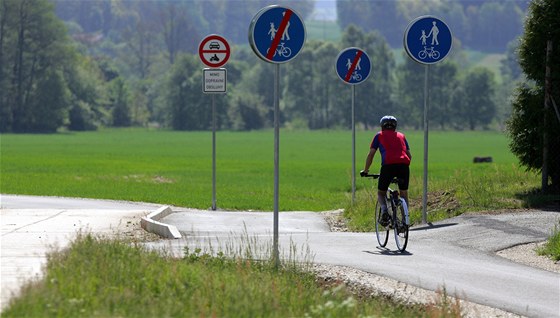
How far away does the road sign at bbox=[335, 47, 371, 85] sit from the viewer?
74.2 ft

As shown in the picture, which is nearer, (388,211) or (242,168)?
(388,211)

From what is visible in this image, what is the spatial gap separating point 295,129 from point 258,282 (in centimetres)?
15918

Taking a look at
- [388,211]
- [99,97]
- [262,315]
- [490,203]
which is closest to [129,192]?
[490,203]

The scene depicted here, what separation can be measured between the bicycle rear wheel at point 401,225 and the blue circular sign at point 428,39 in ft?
13.6

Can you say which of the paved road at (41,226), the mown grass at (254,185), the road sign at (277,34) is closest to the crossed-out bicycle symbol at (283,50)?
the road sign at (277,34)

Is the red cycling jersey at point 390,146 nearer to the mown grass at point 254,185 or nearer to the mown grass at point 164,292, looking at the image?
the mown grass at point 164,292

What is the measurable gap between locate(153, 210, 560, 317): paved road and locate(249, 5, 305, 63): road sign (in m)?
2.10

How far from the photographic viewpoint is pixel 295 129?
169 meters

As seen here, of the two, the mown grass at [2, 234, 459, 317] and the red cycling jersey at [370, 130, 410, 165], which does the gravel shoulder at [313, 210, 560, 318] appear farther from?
the red cycling jersey at [370, 130, 410, 165]

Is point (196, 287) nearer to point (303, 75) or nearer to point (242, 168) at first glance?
point (242, 168)

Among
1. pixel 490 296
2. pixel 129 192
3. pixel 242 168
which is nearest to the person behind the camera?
pixel 490 296

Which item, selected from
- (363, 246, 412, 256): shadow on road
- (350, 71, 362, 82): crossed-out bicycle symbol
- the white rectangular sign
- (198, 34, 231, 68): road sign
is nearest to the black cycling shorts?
(363, 246, 412, 256): shadow on road

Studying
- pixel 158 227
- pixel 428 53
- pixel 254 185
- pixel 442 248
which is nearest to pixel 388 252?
pixel 442 248

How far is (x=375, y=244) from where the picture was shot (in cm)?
1599
